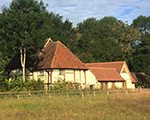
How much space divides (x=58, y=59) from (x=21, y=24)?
26.5ft

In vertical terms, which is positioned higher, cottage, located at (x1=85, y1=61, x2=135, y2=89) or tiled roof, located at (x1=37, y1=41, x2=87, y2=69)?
tiled roof, located at (x1=37, y1=41, x2=87, y2=69)

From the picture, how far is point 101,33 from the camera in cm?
7394

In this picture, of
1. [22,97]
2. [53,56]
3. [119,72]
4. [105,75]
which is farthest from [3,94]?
[119,72]

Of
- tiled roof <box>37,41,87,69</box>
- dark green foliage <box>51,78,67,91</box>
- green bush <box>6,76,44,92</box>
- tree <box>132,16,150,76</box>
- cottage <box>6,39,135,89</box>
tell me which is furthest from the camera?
tree <box>132,16,150,76</box>

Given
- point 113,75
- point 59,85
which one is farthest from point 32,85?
point 113,75

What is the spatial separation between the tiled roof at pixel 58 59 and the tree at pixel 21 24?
4.10 m

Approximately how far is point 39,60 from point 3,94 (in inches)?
483

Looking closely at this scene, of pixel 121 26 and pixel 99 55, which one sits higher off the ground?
pixel 121 26

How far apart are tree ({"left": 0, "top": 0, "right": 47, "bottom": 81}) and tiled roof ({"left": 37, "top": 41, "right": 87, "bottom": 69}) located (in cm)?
410

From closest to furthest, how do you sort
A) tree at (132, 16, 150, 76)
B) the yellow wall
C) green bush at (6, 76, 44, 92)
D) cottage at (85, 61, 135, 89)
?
green bush at (6, 76, 44, 92) → the yellow wall → cottage at (85, 61, 135, 89) → tree at (132, 16, 150, 76)

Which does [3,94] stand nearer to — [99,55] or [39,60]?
[39,60]

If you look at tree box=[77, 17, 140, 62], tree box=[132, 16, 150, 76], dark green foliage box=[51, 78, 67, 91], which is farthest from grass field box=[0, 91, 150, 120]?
tree box=[132, 16, 150, 76]

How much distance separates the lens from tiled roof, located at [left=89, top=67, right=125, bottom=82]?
4122cm

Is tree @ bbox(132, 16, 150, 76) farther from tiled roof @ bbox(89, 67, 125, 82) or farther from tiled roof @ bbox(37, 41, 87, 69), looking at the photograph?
tiled roof @ bbox(37, 41, 87, 69)
